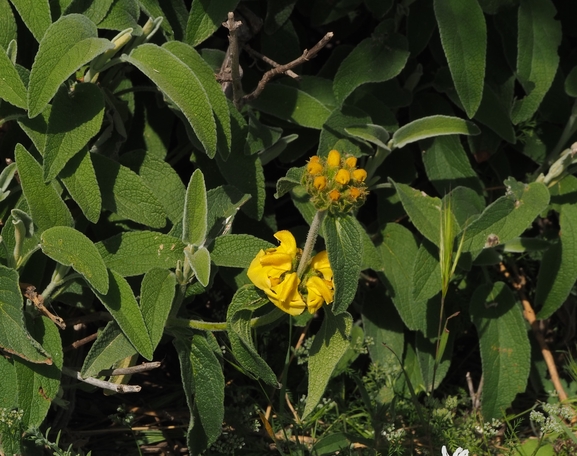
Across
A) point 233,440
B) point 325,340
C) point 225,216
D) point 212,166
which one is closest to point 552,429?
point 325,340

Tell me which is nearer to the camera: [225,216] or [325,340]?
[325,340]

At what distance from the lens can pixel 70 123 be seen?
171cm

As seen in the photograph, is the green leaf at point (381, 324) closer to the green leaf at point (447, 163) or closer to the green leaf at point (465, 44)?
the green leaf at point (447, 163)

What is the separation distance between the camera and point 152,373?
2389 mm

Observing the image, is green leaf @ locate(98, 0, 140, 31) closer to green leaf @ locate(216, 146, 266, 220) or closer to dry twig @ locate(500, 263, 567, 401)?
green leaf @ locate(216, 146, 266, 220)

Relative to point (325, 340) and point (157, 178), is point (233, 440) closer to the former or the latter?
point (325, 340)

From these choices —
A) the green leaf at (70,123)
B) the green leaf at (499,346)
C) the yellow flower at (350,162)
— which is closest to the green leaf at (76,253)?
the green leaf at (70,123)

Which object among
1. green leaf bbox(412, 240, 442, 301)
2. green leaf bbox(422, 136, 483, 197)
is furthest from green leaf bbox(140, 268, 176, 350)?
green leaf bbox(422, 136, 483, 197)

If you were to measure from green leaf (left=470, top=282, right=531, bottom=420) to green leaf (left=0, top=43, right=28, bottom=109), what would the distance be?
133cm

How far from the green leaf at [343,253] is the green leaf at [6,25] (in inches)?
35.1

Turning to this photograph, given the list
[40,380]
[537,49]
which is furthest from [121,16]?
[537,49]

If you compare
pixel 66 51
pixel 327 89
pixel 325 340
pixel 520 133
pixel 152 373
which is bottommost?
pixel 152 373

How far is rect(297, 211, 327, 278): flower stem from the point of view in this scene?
148 cm

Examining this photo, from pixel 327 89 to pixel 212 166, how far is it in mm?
404
